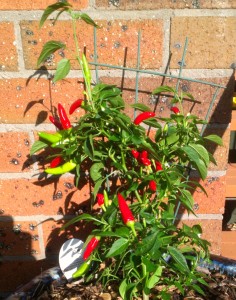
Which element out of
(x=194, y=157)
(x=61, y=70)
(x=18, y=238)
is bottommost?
(x=18, y=238)

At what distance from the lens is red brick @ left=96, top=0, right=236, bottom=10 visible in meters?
0.78

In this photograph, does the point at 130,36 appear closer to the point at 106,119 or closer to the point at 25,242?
the point at 106,119

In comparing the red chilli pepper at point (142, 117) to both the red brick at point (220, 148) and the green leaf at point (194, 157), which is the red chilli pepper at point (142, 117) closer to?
the green leaf at point (194, 157)

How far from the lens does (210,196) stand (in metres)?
0.94

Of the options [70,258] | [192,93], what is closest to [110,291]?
[70,258]

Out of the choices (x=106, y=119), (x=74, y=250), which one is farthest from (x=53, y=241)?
(x=106, y=119)

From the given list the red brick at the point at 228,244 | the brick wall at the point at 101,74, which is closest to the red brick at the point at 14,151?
the brick wall at the point at 101,74

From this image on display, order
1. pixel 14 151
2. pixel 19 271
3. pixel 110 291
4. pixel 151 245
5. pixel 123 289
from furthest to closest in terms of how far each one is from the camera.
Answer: pixel 19 271
pixel 14 151
pixel 110 291
pixel 123 289
pixel 151 245

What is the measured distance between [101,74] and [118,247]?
377 millimetres

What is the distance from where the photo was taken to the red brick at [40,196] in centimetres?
93

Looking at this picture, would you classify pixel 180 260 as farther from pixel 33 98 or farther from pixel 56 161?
pixel 33 98

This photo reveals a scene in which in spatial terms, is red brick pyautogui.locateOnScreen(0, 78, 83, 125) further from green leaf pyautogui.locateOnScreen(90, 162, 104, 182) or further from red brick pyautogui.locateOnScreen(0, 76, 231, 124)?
green leaf pyautogui.locateOnScreen(90, 162, 104, 182)

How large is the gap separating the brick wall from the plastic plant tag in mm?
140

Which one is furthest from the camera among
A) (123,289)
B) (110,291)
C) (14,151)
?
(14,151)
